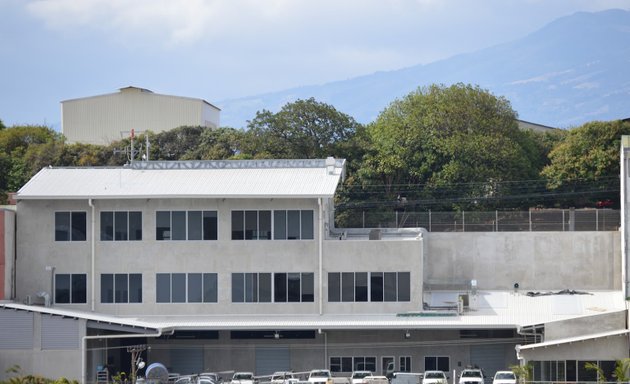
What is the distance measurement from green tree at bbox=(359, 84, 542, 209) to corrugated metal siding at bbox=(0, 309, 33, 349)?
36.9 m

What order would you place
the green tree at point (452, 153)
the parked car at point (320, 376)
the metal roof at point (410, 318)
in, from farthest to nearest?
the green tree at point (452, 153) < the metal roof at point (410, 318) < the parked car at point (320, 376)

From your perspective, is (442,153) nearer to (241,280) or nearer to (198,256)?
(241,280)

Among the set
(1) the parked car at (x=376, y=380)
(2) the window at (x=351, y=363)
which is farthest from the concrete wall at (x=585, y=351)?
(2) the window at (x=351, y=363)

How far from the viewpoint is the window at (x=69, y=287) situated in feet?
198

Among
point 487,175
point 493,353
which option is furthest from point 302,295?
point 487,175

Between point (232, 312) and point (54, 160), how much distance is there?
46320mm

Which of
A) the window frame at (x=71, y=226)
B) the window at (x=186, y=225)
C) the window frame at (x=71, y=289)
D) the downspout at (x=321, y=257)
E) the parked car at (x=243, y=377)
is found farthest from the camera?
the window frame at (x=71, y=226)

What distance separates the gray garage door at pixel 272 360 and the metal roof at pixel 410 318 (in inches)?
73.7

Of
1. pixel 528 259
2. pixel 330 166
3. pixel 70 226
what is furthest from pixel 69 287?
pixel 528 259

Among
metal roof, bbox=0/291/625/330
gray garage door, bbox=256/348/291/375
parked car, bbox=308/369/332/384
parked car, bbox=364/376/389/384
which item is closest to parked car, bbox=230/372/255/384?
metal roof, bbox=0/291/625/330

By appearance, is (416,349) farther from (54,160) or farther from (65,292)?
(54,160)

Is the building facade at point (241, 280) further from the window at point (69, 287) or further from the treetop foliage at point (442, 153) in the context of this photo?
the treetop foliage at point (442, 153)

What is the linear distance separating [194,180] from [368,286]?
10.6m

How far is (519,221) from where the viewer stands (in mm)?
71312
